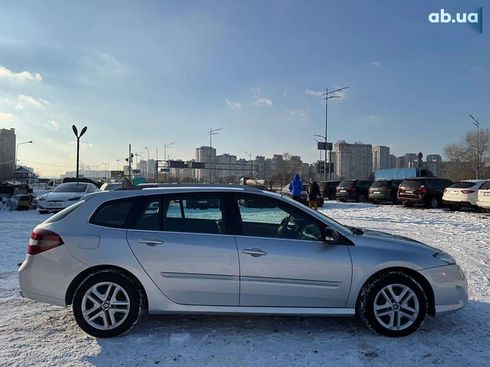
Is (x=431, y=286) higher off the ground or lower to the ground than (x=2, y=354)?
higher

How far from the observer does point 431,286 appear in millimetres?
4453

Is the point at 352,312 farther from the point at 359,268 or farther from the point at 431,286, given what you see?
the point at 431,286

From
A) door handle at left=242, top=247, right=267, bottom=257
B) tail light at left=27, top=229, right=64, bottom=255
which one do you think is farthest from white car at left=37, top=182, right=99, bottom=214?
door handle at left=242, top=247, right=267, bottom=257

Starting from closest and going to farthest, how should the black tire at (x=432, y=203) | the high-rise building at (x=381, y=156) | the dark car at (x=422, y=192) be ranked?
the dark car at (x=422, y=192) < the black tire at (x=432, y=203) < the high-rise building at (x=381, y=156)

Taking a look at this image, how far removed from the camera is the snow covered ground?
3820 millimetres

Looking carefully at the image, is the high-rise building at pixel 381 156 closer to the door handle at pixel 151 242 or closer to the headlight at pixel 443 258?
the headlight at pixel 443 258

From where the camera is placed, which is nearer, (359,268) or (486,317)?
(359,268)

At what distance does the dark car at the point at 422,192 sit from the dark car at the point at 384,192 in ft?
8.69

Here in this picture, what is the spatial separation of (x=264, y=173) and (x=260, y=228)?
306 feet

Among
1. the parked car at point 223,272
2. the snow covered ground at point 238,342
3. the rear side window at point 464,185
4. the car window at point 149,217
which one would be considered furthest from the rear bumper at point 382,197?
the car window at point 149,217

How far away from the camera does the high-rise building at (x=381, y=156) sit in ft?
414

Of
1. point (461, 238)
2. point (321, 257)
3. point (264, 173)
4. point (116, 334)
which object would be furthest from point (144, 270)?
point (264, 173)

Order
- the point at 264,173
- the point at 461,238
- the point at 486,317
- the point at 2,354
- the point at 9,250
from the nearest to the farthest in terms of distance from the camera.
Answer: the point at 2,354 → the point at 486,317 → the point at 9,250 → the point at 461,238 → the point at 264,173

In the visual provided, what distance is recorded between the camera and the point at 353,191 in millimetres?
28703
